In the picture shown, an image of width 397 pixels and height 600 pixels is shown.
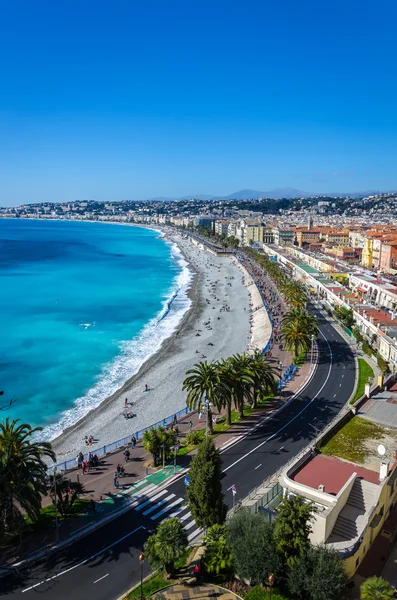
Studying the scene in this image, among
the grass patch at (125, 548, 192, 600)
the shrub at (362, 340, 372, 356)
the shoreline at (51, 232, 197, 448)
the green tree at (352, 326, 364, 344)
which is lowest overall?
the shoreline at (51, 232, 197, 448)

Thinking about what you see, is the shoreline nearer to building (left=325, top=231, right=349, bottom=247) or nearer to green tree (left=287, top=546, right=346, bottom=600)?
green tree (left=287, top=546, right=346, bottom=600)

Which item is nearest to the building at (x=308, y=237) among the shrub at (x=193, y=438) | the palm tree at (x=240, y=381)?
the palm tree at (x=240, y=381)

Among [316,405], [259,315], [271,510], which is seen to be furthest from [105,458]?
[259,315]

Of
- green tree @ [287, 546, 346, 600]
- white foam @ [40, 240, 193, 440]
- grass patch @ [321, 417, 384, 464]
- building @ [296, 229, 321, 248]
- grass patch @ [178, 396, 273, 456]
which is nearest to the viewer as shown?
green tree @ [287, 546, 346, 600]

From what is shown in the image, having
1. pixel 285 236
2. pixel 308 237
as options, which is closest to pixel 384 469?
pixel 308 237

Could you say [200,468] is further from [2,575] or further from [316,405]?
[316,405]

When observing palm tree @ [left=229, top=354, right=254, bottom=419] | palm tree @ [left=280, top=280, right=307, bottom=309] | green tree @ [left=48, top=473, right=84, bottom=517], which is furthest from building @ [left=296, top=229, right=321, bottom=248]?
green tree @ [left=48, top=473, right=84, bottom=517]

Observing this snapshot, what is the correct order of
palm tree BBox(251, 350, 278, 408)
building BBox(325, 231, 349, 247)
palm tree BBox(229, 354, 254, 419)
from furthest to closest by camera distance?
1. building BBox(325, 231, 349, 247)
2. palm tree BBox(251, 350, 278, 408)
3. palm tree BBox(229, 354, 254, 419)

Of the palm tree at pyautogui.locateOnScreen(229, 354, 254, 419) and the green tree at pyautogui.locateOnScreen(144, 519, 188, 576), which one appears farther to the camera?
the palm tree at pyautogui.locateOnScreen(229, 354, 254, 419)
